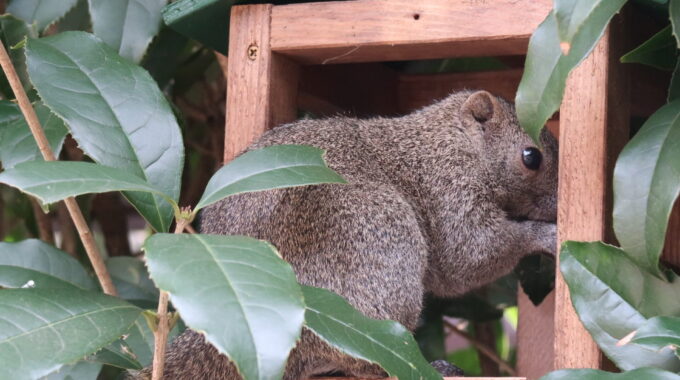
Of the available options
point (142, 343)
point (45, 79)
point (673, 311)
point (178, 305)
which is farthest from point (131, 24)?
point (673, 311)

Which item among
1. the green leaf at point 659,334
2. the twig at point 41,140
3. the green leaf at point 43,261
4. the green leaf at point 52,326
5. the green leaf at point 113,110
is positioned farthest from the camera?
the green leaf at point 43,261

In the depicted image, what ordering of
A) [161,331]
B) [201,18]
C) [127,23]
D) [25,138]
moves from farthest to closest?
[201,18]
[127,23]
[25,138]
[161,331]

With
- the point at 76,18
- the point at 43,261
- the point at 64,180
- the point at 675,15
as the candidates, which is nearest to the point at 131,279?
the point at 43,261

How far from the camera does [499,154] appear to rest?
3188 mm

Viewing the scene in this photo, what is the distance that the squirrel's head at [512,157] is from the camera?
10.4 ft

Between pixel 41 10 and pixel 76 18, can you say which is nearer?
pixel 41 10

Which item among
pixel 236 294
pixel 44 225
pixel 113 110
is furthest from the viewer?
pixel 44 225

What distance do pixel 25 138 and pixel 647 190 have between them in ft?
5.05

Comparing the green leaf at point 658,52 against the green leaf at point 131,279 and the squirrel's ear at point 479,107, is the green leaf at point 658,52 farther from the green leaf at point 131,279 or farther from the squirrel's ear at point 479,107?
the green leaf at point 131,279

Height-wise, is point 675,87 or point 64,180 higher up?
point 675,87

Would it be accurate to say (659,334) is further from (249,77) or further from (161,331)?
(249,77)

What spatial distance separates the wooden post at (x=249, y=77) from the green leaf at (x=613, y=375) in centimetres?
112

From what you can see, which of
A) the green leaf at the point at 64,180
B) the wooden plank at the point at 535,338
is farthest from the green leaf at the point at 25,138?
the wooden plank at the point at 535,338

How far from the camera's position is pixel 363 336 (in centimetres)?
204
